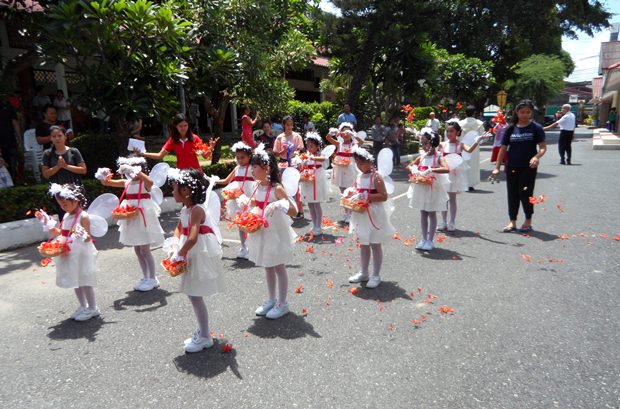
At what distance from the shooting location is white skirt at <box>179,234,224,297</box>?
384 cm

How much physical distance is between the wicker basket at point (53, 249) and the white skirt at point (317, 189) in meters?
4.13

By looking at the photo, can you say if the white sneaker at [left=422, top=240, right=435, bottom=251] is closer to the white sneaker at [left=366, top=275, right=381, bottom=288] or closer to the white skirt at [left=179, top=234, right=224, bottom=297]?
the white sneaker at [left=366, top=275, right=381, bottom=288]

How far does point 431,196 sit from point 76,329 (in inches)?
194

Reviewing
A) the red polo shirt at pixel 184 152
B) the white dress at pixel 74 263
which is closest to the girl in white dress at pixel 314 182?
the red polo shirt at pixel 184 152

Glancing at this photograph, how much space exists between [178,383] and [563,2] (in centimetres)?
4011

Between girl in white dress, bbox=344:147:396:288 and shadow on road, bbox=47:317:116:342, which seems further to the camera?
girl in white dress, bbox=344:147:396:288

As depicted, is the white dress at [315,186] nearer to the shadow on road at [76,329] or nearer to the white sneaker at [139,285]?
the white sneaker at [139,285]

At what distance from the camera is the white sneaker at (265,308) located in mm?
4633

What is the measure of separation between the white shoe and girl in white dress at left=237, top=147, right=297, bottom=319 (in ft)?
5.38

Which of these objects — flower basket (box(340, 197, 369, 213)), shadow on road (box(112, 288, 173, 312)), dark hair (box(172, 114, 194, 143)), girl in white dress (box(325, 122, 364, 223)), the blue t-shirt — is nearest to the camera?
shadow on road (box(112, 288, 173, 312))

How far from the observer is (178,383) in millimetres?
3479

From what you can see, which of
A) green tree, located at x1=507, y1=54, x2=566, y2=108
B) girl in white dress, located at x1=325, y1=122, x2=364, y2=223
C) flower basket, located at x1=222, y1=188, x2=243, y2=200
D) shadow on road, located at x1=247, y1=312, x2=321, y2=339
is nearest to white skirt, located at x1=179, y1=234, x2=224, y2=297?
shadow on road, located at x1=247, y1=312, x2=321, y2=339

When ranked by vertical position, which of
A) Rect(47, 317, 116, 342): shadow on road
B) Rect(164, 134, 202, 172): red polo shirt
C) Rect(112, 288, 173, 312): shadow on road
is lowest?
Rect(47, 317, 116, 342): shadow on road

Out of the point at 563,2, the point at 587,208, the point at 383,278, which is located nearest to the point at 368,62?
the point at 587,208
